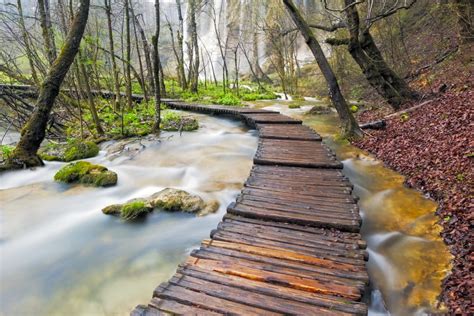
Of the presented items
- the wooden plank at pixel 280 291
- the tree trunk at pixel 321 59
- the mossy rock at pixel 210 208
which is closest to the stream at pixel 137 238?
the mossy rock at pixel 210 208

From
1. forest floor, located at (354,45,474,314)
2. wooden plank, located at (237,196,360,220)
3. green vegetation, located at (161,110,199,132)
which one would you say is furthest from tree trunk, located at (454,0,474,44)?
green vegetation, located at (161,110,199,132)

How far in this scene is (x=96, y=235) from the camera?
5.39 meters

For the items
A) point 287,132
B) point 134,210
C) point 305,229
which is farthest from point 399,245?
point 287,132

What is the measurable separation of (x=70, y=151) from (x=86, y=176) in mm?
2338

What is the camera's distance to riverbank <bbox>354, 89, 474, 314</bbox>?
3.61 metres

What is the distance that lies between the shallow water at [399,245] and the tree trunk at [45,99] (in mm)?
7425

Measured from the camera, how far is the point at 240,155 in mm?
9570

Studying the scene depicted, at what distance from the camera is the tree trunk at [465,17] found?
416 inches

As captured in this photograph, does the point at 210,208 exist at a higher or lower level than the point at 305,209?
lower

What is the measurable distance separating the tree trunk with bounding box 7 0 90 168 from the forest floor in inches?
315

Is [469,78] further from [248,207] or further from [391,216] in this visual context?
[248,207]

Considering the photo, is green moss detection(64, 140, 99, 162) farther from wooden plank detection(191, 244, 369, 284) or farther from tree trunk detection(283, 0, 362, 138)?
tree trunk detection(283, 0, 362, 138)

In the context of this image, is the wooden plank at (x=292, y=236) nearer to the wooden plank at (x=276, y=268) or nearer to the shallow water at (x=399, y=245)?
the wooden plank at (x=276, y=268)

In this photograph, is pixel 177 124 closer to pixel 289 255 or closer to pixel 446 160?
pixel 446 160
